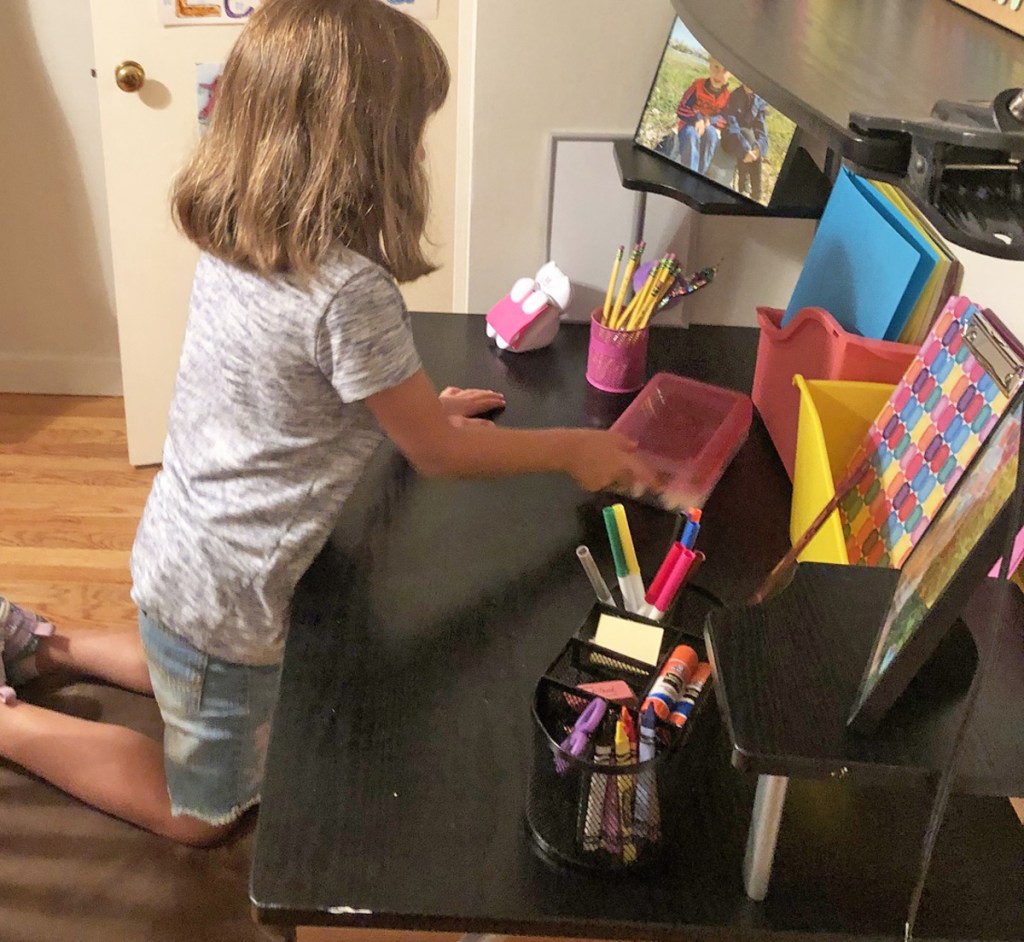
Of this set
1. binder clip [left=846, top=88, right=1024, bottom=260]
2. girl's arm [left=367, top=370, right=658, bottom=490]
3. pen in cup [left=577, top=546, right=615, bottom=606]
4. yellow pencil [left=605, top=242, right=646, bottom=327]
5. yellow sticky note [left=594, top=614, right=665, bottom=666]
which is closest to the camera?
binder clip [left=846, top=88, right=1024, bottom=260]

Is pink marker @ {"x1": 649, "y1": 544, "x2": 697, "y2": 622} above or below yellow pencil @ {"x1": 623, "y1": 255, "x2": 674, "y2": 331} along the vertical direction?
below

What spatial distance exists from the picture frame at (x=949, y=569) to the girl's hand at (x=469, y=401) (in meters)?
0.62

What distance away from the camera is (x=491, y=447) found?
39.4 inches

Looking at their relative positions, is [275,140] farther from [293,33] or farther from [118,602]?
[118,602]

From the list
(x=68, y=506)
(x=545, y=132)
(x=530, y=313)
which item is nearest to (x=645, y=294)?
(x=530, y=313)

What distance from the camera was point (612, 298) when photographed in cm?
125

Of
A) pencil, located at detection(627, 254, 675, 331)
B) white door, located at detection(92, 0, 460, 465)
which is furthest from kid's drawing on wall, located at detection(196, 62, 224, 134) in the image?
pencil, located at detection(627, 254, 675, 331)

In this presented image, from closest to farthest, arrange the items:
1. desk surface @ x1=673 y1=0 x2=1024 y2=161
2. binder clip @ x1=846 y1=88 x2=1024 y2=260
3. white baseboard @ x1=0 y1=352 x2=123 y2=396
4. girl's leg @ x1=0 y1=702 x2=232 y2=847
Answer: binder clip @ x1=846 y1=88 x2=1024 y2=260 → desk surface @ x1=673 y1=0 x2=1024 y2=161 → girl's leg @ x1=0 y1=702 x2=232 y2=847 → white baseboard @ x1=0 y1=352 x2=123 y2=396

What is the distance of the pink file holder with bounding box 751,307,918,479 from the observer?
3.34 feet

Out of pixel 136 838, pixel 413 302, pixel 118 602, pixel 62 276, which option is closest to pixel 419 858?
pixel 136 838

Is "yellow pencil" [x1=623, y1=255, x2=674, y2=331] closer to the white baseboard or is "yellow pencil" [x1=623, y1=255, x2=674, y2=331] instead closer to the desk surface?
the desk surface

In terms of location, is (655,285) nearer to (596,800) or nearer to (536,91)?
(536,91)

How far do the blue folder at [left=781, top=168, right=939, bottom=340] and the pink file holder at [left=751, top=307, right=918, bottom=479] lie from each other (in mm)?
38

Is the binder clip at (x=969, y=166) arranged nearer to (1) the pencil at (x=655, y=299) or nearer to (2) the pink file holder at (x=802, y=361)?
(2) the pink file holder at (x=802, y=361)
